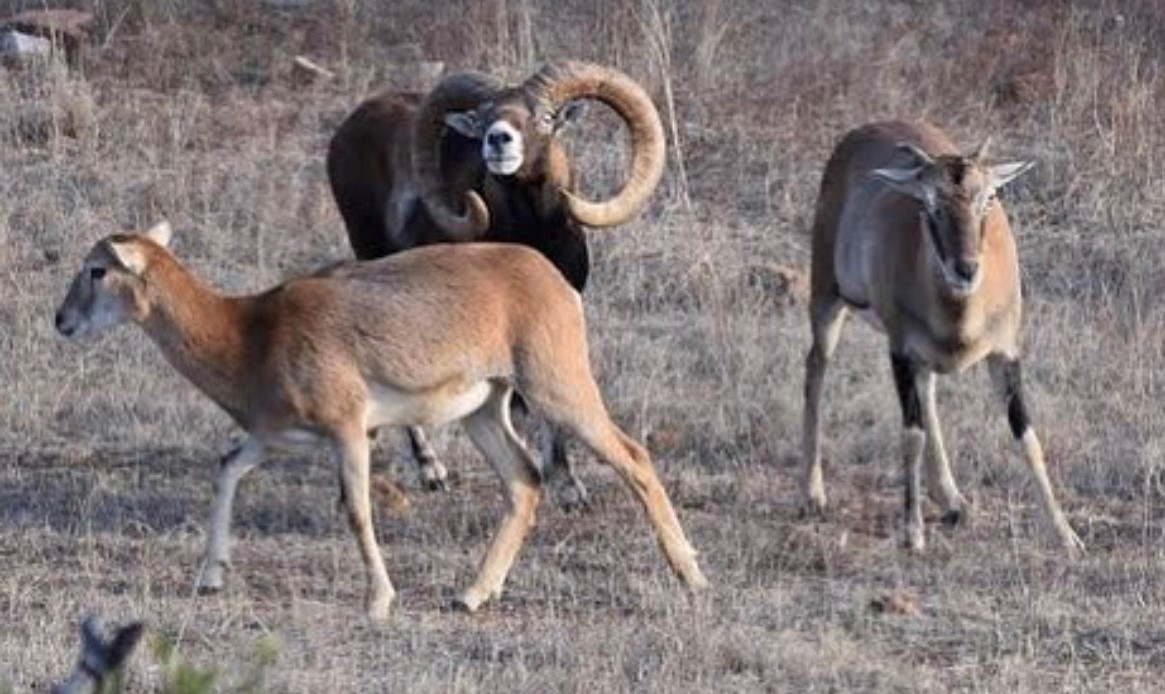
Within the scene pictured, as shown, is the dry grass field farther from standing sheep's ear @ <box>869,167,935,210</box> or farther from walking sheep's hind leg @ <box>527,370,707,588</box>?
standing sheep's ear @ <box>869,167,935,210</box>

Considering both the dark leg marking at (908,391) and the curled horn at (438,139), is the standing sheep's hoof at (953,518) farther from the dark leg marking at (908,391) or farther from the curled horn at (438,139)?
the curled horn at (438,139)

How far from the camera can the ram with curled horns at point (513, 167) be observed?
1341cm

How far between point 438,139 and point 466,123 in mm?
268

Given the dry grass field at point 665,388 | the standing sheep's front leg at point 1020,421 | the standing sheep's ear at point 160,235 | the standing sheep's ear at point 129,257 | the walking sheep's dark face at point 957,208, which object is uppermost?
the walking sheep's dark face at point 957,208

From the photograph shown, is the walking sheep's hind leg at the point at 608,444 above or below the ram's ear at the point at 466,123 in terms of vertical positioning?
below

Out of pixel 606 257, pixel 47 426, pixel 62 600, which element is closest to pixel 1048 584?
pixel 62 600

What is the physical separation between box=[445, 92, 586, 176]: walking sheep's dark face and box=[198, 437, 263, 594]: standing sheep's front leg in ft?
8.12

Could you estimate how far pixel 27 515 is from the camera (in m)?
12.4

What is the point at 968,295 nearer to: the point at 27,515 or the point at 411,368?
the point at 411,368

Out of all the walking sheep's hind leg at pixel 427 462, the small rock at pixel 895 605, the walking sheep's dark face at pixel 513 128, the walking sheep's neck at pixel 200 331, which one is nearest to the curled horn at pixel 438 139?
the walking sheep's dark face at pixel 513 128

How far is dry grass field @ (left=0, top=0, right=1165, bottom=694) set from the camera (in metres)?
10.2

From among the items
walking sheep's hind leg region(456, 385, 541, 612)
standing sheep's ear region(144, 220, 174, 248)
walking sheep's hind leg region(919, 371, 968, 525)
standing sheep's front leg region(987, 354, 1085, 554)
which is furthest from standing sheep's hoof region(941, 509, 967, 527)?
standing sheep's ear region(144, 220, 174, 248)

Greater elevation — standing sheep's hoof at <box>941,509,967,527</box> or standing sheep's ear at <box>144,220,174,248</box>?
standing sheep's ear at <box>144,220,174,248</box>

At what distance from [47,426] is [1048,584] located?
486cm
